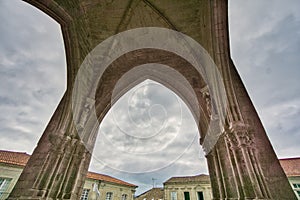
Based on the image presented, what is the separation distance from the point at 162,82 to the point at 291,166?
1176cm

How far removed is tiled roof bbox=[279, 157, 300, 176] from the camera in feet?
32.9

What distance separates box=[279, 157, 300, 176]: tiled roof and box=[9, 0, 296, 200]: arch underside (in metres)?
10.2

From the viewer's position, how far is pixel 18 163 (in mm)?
9523

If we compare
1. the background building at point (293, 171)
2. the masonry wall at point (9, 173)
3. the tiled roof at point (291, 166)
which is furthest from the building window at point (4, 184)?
the tiled roof at point (291, 166)

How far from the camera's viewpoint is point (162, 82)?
6230 mm

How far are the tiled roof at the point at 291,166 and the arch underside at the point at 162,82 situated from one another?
10219 mm

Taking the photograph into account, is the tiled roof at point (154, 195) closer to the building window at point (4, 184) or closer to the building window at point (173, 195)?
the building window at point (173, 195)

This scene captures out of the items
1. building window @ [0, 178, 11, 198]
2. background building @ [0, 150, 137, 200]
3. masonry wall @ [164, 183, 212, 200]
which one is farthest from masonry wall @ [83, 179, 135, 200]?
building window @ [0, 178, 11, 198]

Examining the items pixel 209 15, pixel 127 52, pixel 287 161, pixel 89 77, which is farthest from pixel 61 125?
pixel 287 161

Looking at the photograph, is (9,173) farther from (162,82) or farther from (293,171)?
(293,171)

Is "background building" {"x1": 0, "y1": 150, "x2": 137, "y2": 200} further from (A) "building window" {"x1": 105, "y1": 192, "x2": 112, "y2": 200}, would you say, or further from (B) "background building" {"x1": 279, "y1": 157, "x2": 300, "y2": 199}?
(B) "background building" {"x1": 279, "y1": 157, "x2": 300, "y2": 199}

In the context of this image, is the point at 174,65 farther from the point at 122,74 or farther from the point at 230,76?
the point at 230,76

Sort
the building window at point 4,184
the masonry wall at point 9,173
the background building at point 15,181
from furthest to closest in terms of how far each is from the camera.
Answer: the masonry wall at point 9,173 < the background building at point 15,181 < the building window at point 4,184

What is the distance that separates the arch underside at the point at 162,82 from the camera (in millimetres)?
2574
